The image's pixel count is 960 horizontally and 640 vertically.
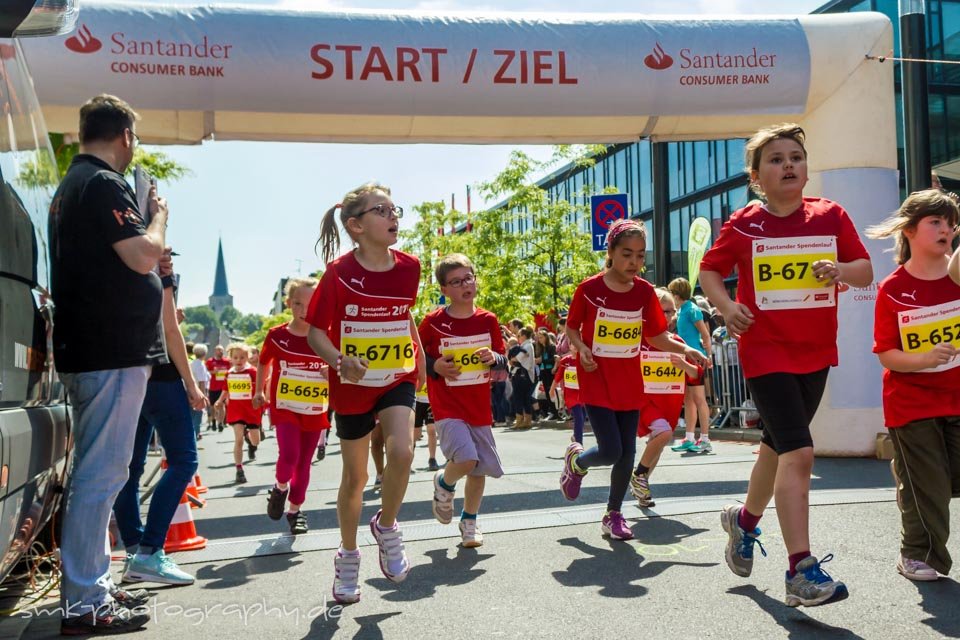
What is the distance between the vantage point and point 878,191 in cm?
1047

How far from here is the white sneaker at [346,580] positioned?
4.98 metres

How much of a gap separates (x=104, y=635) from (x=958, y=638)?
344 centimetres

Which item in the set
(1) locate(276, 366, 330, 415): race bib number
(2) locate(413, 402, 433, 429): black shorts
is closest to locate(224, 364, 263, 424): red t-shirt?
(2) locate(413, 402, 433, 429): black shorts

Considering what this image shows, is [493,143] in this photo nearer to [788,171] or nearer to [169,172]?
[788,171]

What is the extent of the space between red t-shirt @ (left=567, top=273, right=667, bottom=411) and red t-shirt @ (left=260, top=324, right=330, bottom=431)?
2.22 m

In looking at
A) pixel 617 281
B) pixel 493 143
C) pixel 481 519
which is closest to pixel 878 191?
pixel 493 143

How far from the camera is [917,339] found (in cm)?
510

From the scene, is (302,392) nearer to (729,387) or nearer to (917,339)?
(917,339)

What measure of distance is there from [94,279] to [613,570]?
299 centimetres

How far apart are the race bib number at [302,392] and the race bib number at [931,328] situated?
4460 mm

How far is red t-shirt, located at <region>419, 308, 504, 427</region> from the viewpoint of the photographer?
6996mm

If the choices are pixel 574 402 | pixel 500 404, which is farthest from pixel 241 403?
pixel 500 404

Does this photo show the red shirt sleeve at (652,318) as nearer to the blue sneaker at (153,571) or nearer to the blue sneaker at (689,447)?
the blue sneaker at (153,571)

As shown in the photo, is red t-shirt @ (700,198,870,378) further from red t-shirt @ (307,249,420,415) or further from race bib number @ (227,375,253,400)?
race bib number @ (227,375,253,400)
